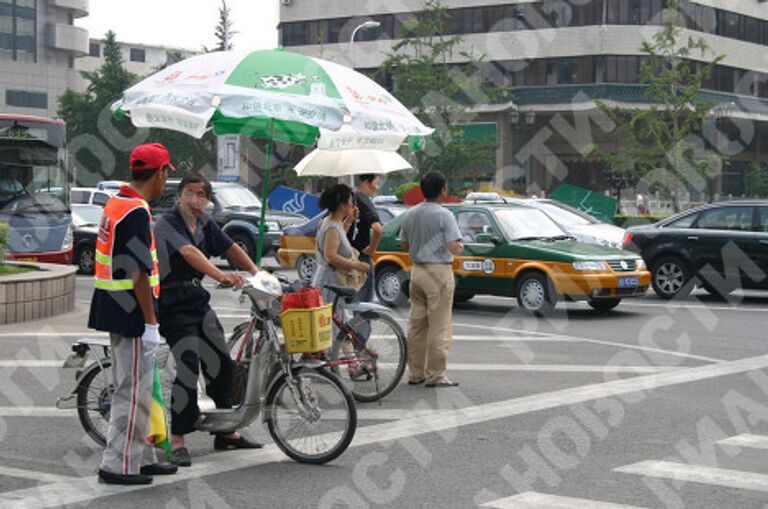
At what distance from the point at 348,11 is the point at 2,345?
58596mm

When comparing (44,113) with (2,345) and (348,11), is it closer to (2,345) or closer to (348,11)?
(348,11)

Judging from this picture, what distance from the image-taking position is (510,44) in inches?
2436

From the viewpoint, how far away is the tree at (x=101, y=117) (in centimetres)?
6119

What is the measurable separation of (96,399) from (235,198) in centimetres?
1970

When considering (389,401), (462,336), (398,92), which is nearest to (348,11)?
(398,92)

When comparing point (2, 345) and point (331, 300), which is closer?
point (331, 300)

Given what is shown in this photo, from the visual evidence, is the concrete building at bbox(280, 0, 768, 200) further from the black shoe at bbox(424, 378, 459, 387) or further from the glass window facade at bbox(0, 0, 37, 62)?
the black shoe at bbox(424, 378, 459, 387)

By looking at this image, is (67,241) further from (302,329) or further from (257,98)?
(302,329)

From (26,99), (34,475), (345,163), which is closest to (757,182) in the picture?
(26,99)

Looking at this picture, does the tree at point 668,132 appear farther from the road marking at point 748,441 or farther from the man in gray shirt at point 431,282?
the road marking at point 748,441

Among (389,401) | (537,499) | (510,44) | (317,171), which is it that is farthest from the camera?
(510,44)

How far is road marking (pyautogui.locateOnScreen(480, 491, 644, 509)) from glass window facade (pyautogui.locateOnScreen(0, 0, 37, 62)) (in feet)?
275

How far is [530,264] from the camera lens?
53.0 feet

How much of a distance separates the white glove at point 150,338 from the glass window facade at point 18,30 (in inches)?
3259
